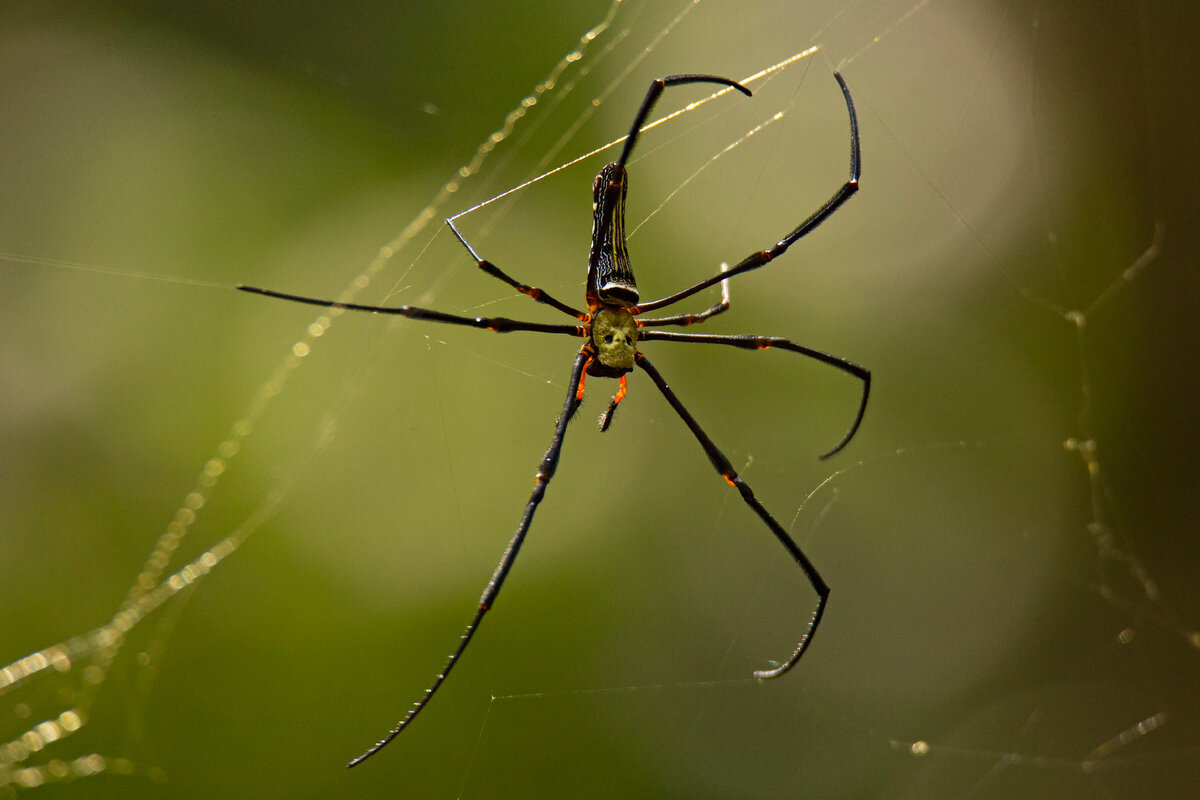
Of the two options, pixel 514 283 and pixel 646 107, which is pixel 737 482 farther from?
pixel 646 107

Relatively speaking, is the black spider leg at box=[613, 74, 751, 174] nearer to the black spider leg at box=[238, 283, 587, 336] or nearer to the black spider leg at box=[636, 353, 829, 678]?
the black spider leg at box=[238, 283, 587, 336]

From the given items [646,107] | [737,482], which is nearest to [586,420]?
[737,482]

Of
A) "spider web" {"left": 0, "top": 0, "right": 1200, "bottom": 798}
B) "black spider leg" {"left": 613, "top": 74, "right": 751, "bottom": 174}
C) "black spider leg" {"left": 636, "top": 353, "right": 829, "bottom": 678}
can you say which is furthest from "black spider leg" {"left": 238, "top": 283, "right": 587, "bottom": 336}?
"spider web" {"left": 0, "top": 0, "right": 1200, "bottom": 798}

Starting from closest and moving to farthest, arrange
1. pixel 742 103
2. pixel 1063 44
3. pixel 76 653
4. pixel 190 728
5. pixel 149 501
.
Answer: pixel 742 103, pixel 76 653, pixel 190 728, pixel 149 501, pixel 1063 44


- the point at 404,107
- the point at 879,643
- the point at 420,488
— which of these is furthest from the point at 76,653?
the point at 879,643

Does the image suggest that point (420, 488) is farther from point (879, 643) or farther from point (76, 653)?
point (879, 643)

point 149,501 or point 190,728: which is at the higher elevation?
point 149,501
